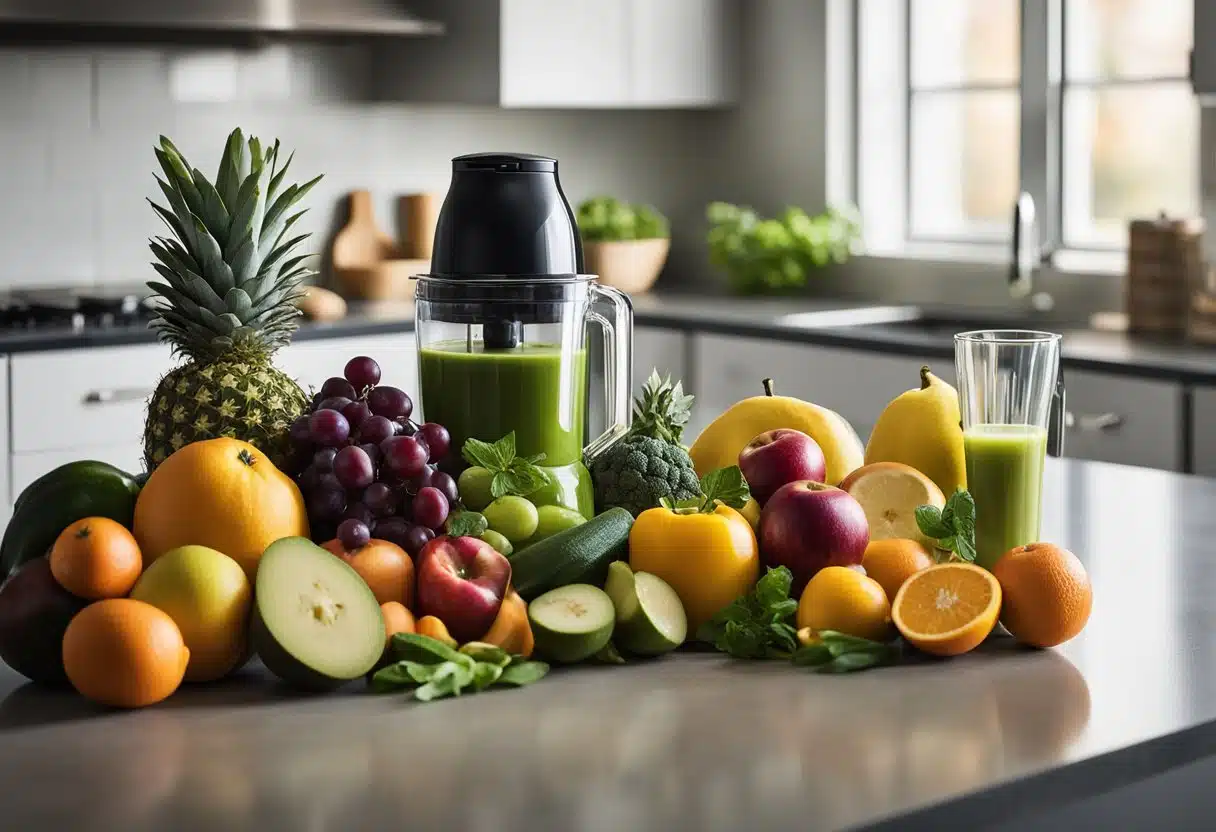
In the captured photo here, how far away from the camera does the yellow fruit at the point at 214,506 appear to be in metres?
1.17

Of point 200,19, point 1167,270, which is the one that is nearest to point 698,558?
point 1167,270

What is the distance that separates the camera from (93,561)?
3.64 ft

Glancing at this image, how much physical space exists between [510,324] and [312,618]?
37 cm

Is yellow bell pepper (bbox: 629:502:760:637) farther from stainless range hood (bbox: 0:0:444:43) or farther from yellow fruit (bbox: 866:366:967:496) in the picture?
stainless range hood (bbox: 0:0:444:43)

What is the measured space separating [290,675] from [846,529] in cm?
45

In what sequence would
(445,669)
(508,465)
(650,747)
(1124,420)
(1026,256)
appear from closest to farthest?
(650,747) → (445,669) → (508,465) → (1124,420) → (1026,256)

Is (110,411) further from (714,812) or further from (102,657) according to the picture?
(714,812)

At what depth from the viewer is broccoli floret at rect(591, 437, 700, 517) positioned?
138 cm

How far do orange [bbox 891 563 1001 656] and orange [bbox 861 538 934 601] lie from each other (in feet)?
0.07

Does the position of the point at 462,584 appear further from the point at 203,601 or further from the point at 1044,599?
the point at 1044,599

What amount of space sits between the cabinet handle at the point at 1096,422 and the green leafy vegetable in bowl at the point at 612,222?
169cm

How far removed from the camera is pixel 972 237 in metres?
4.37

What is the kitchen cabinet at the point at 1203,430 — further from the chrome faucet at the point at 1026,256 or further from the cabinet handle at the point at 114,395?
the cabinet handle at the point at 114,395

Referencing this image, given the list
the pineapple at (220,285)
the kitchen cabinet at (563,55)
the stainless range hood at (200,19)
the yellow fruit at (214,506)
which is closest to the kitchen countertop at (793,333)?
the kitchen cabinet at (563,55)
